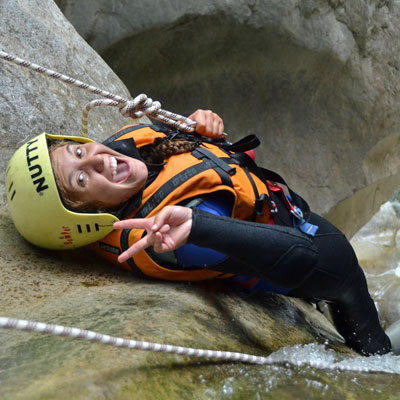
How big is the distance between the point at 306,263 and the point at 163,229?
35 centimetres

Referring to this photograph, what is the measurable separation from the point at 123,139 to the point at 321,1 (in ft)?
5.53

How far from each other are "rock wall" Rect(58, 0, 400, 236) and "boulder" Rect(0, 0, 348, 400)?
2.48 ft

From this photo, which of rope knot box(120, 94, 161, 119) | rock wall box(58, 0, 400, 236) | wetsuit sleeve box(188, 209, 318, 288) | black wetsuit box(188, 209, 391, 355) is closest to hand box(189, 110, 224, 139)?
rope knot box(120, 94, 161, 119)

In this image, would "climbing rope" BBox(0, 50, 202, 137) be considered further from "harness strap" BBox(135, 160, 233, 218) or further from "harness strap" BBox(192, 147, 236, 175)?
"harness strap" BBox(135, 160, 233, 218)

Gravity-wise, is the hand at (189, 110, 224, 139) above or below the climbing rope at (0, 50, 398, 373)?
above

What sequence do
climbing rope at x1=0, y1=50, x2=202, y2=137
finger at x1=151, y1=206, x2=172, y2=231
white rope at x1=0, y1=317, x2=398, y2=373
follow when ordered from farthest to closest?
climbing rope at x1=0, y1=50, x2=202, y2=137 < finger at x1=151, y1=206, x2=172, y2=231 < white rope at x1=0, y1=317, x2=398, y2=373

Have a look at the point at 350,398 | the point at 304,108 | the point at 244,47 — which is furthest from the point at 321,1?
the point at 350,398

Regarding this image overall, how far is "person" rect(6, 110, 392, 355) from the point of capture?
3.20 ft

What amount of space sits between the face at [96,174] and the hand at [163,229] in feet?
0.93

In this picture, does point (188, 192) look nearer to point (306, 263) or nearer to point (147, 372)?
point (306, 263)

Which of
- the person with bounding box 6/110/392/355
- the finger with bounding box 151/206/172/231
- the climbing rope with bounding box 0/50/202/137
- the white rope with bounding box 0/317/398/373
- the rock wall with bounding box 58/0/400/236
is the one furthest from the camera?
the rock wall with bounding box 58/0/400/236

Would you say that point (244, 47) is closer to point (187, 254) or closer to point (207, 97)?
point (207, 97)

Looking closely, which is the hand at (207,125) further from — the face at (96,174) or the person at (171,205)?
the face at (96,174)

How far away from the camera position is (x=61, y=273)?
118 cm
